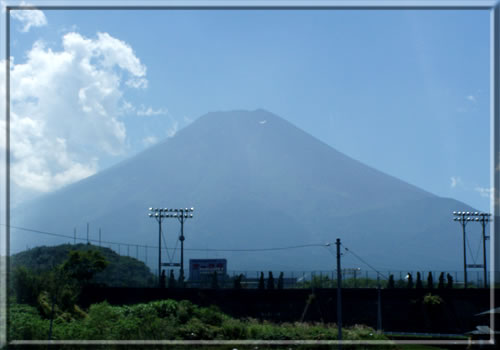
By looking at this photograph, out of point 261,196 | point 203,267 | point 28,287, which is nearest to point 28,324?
point 28,287

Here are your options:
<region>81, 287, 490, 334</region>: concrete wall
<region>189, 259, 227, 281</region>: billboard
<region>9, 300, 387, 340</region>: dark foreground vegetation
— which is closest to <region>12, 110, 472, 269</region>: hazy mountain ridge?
<region>189, 259, 227, 281</region>: billboard

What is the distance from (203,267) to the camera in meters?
35.9

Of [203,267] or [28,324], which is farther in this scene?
[203,267]

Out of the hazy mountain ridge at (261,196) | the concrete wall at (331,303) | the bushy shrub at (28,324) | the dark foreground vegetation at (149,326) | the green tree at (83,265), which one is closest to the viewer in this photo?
the bushy shrub at (28,324)

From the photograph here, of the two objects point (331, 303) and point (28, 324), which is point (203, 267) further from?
point (28, 324)

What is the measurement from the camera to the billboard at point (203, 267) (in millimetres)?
35656

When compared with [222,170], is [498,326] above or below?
below

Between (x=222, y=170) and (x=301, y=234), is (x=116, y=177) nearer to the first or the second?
(x=222, y=170)

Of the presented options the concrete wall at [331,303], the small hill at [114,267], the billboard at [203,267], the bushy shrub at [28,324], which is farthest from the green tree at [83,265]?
the bushy shrub at [28,324]

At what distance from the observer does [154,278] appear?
30641 mm

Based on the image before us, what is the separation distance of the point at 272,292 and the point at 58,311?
10.5 m

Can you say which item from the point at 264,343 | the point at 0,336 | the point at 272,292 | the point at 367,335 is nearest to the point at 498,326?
the point at 0,336

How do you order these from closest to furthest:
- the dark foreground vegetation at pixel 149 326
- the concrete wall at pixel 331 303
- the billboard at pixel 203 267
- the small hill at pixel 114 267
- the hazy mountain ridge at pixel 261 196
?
the dark foreground vegetation at pixel 149 326
the concrete wall at pixel 331 303
the small hill at pixel 114 267
the billboard at pixel 203 267
the hazy mountain ridge at pixel 261 196

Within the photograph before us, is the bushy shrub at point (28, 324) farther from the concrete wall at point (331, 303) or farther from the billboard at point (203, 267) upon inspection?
the billboard at point (203, 267)
